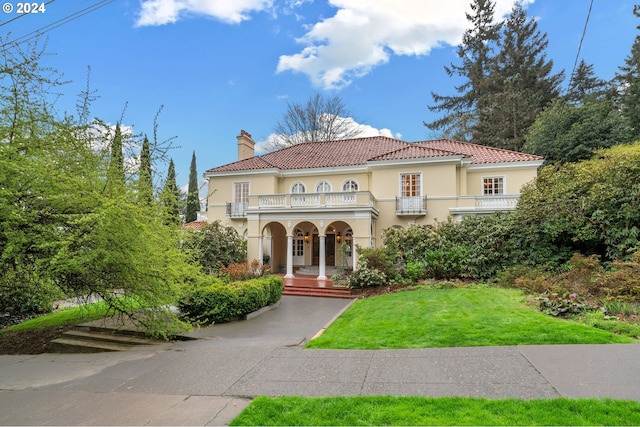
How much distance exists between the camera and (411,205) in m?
19.8

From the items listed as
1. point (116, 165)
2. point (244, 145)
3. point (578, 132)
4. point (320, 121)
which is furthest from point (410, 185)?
point (320, 121)

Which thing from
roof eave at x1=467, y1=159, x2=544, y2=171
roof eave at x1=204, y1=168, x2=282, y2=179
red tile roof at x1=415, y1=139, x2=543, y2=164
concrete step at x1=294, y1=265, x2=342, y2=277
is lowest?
concrete step at x1=294, y1=265, x2=342, y2=277

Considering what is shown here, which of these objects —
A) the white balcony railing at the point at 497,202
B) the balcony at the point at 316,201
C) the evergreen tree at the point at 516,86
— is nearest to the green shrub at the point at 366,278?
the balcony at the point at 316,201

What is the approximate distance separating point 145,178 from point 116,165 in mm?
620

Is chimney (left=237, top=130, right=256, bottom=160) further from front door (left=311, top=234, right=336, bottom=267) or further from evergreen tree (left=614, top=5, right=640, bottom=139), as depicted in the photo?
evergreen tree (left=614, top=5, right=640, bottom=139)

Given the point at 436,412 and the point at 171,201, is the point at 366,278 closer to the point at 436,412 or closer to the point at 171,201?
the point at 171,201

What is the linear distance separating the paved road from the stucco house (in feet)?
39.8

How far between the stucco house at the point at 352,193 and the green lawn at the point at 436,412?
561 inches

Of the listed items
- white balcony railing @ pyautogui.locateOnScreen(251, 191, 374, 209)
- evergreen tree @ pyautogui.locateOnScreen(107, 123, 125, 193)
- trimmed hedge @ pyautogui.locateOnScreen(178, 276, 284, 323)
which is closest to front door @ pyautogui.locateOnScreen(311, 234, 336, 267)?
white balcony railing @ pyautogui.locateOnScreen(251, 191, 374, 209)


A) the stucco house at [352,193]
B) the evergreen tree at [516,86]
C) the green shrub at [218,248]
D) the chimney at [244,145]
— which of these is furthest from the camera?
the evergreen tree at [516,86]

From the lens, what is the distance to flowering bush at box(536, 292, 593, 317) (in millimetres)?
7977

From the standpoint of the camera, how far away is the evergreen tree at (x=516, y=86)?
104 feet

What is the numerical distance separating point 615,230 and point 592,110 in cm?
1469

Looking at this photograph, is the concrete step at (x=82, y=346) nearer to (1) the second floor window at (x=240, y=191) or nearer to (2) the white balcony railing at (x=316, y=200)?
(2) the white balcony railing at (x=316, y=200)
